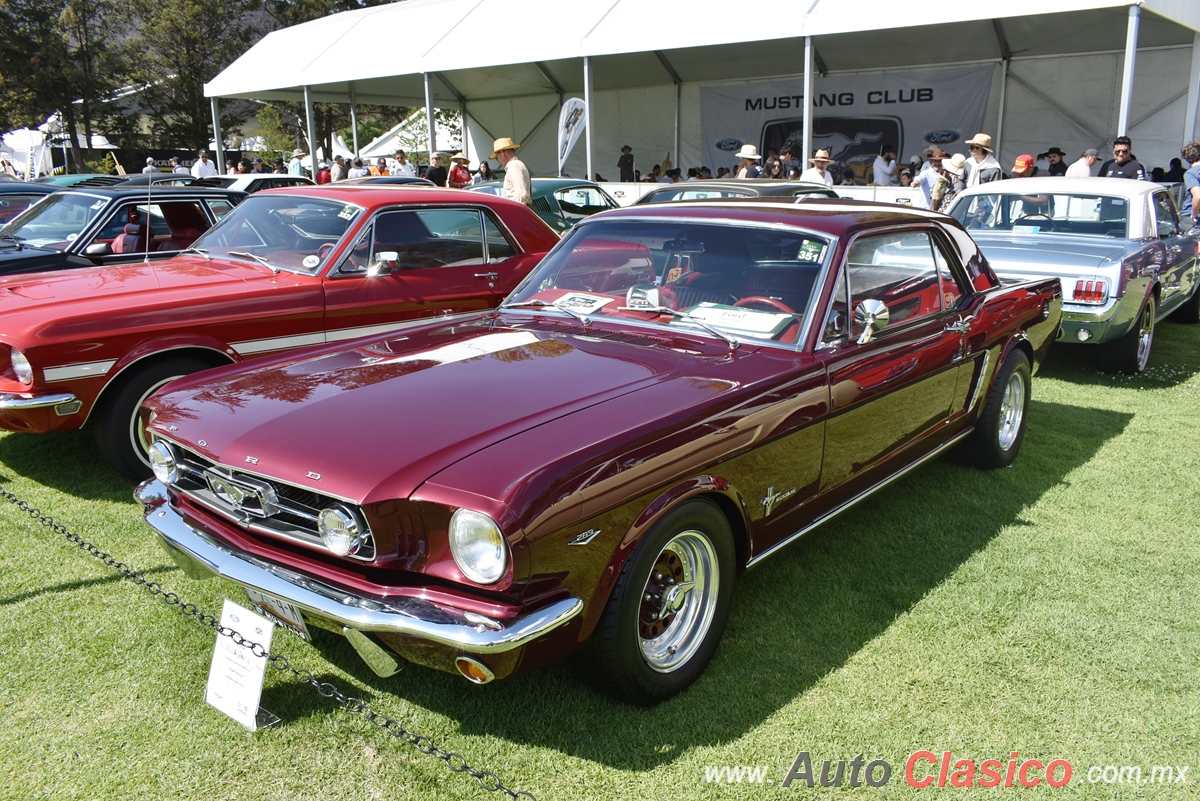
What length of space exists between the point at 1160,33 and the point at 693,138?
10142mm

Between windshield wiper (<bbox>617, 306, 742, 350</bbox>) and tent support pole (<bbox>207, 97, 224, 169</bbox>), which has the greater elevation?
tent support pole (<bbox>207, 97, 224, 169</bbox>)

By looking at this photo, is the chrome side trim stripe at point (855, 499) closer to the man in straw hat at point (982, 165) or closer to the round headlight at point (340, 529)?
the round headlight at point (340, 529)

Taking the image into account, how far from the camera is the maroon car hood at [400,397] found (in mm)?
2572

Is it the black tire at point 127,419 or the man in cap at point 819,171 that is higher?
the man in cap at point 819,171

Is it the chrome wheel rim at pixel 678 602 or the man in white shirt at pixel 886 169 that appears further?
the man in white shirt at pixel 886 169

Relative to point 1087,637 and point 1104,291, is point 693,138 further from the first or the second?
point 1087,637

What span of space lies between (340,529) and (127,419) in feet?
9.15

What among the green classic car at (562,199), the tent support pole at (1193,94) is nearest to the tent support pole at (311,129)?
the green classic car at (562,199)

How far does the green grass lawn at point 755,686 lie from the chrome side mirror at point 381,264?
1.98 metres

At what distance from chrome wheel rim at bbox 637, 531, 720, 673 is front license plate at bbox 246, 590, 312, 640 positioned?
106 centimetres

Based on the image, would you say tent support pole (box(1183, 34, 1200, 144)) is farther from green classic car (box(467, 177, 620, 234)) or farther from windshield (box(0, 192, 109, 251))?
windshield (box(0, 192, 109, 251))

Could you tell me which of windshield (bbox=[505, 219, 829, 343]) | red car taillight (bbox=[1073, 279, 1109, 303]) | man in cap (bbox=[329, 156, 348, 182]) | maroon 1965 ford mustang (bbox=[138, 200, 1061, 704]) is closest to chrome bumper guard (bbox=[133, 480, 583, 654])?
maroon 1965 ford mustang (bbox=[138, 200, 1061, 704])

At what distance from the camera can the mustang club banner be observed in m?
17.9

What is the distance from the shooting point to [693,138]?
2194 centimetres
